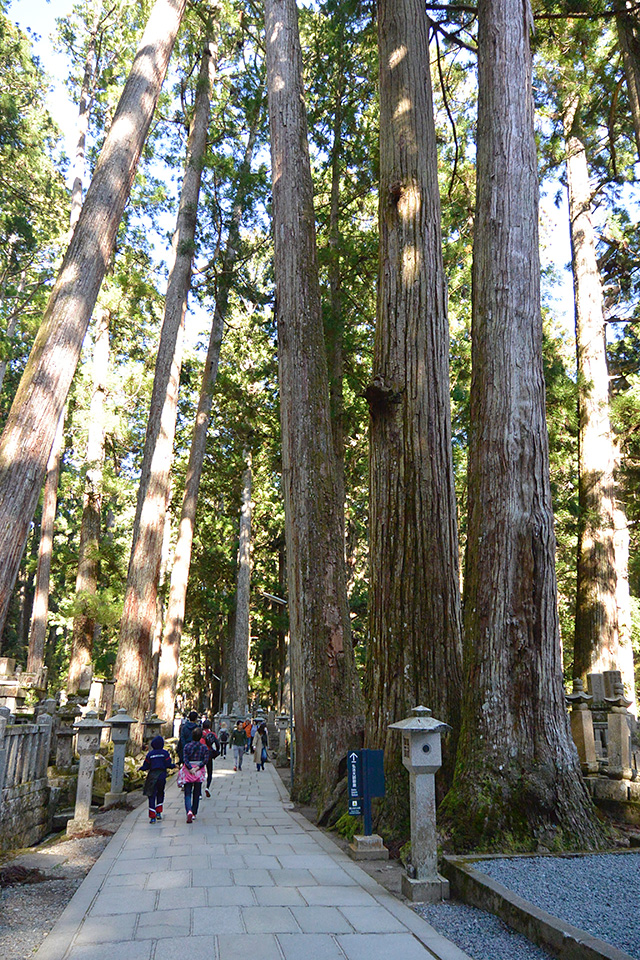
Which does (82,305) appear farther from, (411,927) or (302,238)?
(411,927)

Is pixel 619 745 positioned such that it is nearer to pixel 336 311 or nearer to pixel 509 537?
pixel 509 537

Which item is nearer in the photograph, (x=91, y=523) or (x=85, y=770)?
(x=85, y=770)

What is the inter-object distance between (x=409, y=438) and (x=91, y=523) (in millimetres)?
13467

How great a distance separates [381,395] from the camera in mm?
7531

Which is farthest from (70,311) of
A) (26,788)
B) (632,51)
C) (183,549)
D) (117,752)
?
(183,549)

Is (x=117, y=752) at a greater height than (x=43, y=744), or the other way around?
(x=43, y=744)

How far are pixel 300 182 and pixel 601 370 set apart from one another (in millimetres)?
8121

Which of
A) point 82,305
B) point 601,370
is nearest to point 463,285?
point 601,370

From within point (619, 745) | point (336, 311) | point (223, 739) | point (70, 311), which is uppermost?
point (336, 311)

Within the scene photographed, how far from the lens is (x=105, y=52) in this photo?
23.7 metres

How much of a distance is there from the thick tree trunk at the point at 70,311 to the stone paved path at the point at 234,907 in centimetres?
254

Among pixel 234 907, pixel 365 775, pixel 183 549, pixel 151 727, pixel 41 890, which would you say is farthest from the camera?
pixel 183 549

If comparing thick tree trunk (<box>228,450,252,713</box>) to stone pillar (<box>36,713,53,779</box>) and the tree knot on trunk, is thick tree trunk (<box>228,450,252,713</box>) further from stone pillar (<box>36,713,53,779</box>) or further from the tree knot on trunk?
the tree knot on trunk

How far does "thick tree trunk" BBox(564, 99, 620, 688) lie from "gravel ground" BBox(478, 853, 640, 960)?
793 cm
